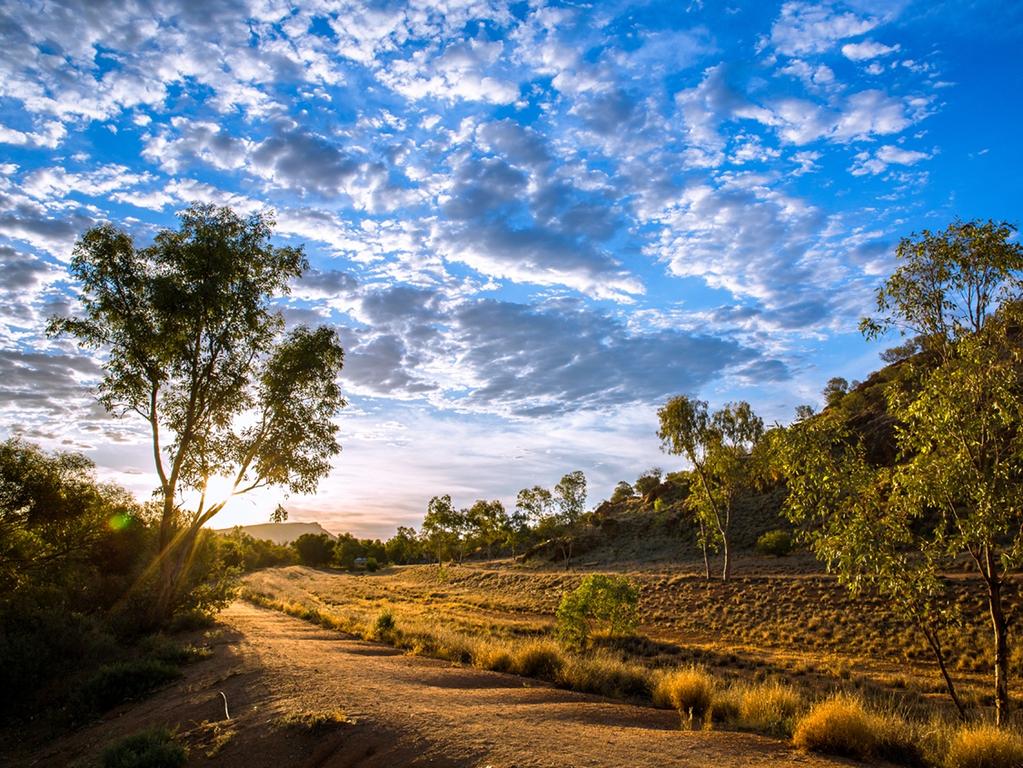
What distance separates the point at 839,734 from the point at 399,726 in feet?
19.2

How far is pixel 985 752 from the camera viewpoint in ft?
22.0

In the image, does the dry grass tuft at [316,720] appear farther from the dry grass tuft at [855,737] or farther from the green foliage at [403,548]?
the green foliage at [403,548]

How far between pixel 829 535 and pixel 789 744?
4492 millimetres

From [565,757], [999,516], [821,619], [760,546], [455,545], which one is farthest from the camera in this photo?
[455,545]

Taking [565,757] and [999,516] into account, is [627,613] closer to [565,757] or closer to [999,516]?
[999,516]

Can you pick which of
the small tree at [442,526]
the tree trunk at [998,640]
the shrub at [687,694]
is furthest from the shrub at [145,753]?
the small tree at [442,526]

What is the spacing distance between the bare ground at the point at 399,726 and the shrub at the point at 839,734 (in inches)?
16.9

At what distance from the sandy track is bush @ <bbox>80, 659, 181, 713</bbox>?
2.38 meters

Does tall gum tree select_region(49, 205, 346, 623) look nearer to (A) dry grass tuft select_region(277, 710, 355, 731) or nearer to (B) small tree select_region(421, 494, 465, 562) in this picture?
(A) dry grass tuft select_region(277, 710, 355, 731)

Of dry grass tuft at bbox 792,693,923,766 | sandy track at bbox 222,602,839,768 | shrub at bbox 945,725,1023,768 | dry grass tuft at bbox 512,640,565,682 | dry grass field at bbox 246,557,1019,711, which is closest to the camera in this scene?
shrub at bbox 945,725,1023,768

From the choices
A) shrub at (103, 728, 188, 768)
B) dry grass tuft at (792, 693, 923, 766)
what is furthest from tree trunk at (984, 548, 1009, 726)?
shrub at (103, 728, 188, 768)

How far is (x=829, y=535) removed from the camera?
36.1ft

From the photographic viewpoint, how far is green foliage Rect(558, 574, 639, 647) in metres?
23.0

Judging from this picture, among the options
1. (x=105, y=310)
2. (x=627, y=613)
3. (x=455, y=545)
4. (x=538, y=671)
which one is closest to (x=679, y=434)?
(x=627, y=613)
